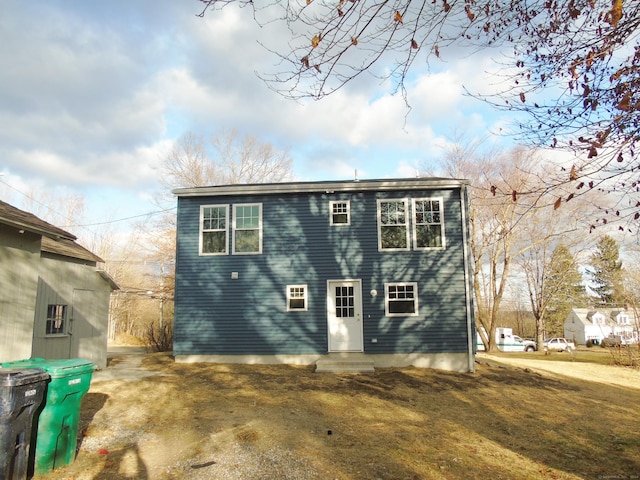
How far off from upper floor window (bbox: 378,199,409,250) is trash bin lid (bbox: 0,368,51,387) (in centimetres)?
949

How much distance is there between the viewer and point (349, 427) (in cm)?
666

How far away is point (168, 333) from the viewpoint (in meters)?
18.6

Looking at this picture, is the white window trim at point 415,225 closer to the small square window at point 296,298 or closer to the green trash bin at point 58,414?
the small square window at point 296,298

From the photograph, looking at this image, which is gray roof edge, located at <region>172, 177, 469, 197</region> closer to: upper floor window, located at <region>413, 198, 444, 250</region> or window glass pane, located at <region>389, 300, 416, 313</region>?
upper floor window, located at <region>413, 198, 444, 250</region>

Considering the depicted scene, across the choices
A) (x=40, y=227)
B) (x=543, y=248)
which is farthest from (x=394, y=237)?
(x=543, y=248)

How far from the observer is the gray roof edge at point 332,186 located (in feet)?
41.1

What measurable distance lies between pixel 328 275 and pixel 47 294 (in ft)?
23.7

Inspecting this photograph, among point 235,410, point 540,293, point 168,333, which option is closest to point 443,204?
point 235,410

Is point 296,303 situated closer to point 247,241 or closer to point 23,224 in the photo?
point 247,241

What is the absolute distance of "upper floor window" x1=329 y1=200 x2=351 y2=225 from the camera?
12797 millimetres

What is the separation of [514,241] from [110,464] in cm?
2639

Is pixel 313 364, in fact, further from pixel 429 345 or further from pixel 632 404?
pixel 632 404

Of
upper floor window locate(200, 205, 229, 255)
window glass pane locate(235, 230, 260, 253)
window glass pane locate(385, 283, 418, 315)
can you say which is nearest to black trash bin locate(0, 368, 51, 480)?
window glass pane locate(235, 230, 260, 253)

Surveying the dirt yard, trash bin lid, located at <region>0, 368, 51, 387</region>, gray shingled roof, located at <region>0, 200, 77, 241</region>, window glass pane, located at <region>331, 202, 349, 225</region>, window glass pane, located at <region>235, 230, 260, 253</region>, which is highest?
window glass pane, located at <region>331, 202, 349, 225</region>
